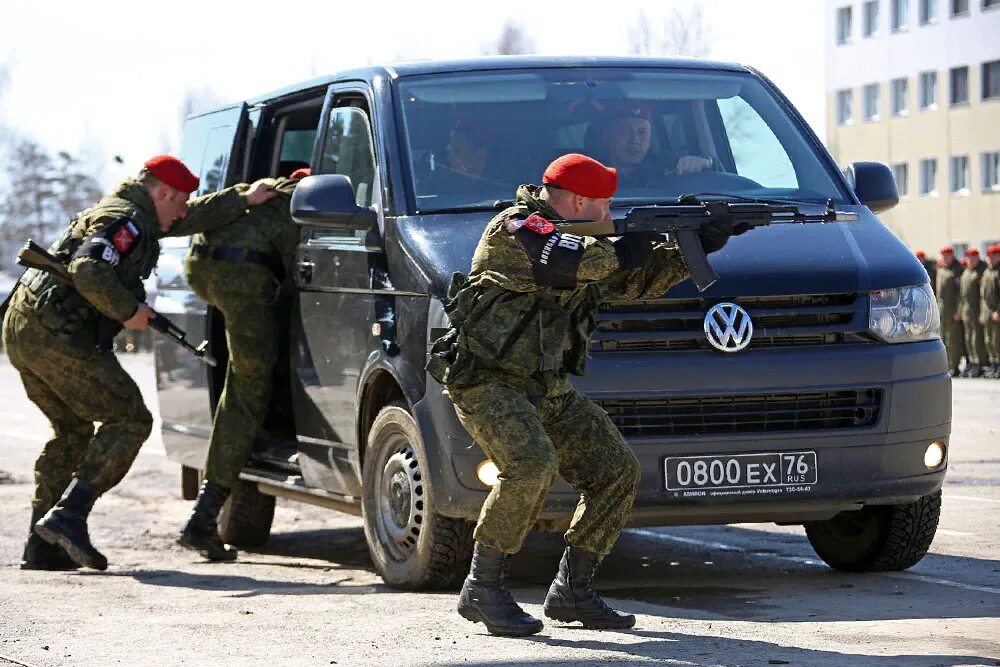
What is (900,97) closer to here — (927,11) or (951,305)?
(927,11)

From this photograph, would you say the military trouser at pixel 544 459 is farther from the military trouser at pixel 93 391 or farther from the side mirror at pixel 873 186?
the military trouser at pixel 93 391

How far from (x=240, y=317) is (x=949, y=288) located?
21.1 metres

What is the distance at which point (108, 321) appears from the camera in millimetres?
8805

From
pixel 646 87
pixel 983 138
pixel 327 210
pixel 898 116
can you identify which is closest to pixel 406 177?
pixel 327 210

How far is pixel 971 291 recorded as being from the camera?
27.4 metres

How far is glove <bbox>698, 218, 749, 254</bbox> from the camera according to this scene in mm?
6348

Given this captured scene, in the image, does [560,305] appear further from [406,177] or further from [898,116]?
[898,116]

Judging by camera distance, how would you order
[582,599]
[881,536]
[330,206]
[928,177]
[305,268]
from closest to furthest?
1. [582,599]
2. [330,206]
3. [881,536]
4. [305,268]
5. [928,177]

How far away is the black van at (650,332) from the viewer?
6977 millimetres

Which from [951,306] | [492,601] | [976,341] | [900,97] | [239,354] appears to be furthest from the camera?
[900,97]

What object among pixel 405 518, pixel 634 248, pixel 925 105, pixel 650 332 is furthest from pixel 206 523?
pixel 925 105

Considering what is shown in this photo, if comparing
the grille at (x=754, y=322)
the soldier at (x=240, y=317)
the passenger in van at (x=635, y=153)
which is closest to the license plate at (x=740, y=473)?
the grille at (x=754, y=322)

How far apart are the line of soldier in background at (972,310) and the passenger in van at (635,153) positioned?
19114mm

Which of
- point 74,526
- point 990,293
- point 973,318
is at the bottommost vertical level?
point 973,318
